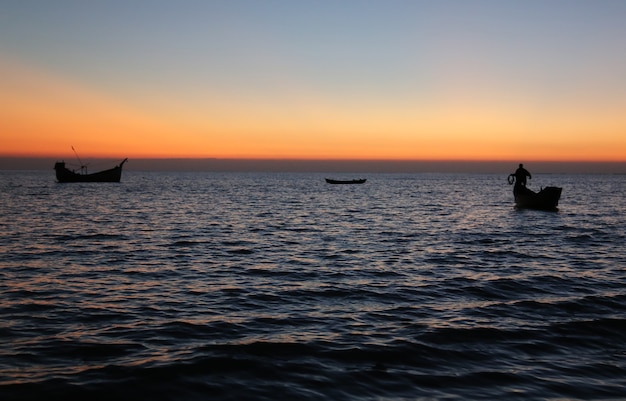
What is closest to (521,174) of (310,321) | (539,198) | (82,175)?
(539,198)

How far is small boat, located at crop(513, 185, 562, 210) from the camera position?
40.5 m

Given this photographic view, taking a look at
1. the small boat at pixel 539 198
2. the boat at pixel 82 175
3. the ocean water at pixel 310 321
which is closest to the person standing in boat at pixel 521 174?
the small boat at pixel 539 198

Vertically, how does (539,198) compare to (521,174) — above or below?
below

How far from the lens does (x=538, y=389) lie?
7.03 metres

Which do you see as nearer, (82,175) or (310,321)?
(310,321)

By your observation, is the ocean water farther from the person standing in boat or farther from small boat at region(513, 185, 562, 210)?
small boat at region(513, 185, 562, 210)

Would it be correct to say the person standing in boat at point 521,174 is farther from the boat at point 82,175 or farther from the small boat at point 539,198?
the boat at point 82,175

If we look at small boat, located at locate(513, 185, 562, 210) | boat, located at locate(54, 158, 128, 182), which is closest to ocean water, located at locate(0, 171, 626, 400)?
small boat, located at locate(513, 185, 562, 210)

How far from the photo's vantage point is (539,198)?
40.9m

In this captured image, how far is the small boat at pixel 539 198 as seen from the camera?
4053 cm

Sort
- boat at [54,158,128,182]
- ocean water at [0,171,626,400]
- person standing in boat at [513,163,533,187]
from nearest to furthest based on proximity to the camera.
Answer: ocean water at [0,171,626,400], person standing in boat at [513,163,533,187], boat at [54,158,128,182]

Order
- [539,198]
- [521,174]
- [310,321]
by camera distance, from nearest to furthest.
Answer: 1. [310,321]
2. [521,174]
3. [539,198]

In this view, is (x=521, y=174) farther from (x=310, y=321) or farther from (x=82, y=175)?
(x=82, y=175)

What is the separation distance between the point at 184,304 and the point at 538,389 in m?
7.61
